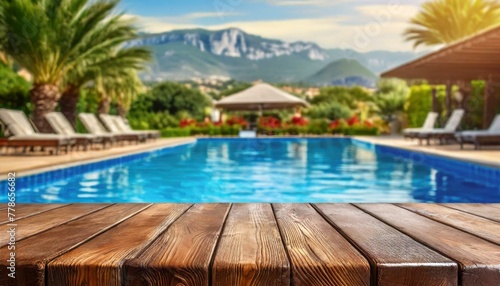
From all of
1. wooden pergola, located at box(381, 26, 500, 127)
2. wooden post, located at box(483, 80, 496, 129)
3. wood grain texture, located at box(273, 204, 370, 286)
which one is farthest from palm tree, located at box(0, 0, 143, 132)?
wood grain texture, located at box(273, 204, 370, 286)

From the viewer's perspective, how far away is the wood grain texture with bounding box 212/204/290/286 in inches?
54.4

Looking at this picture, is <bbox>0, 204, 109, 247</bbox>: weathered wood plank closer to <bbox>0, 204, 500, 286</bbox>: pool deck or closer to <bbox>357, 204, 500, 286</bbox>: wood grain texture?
<bbox>0, 204, 500, 286</bbox>: pool deck

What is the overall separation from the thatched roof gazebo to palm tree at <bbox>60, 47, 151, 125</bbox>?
29.6ft

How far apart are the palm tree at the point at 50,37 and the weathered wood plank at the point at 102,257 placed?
497 inches

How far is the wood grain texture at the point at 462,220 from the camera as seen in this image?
186 cm

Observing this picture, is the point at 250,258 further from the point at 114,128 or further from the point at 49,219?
the point at 114,128

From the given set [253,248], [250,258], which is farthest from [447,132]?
[250,258]

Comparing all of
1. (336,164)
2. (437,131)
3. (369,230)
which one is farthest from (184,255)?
(437,131)

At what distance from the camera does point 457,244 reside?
65.0 inches

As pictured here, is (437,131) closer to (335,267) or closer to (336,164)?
(336,164)

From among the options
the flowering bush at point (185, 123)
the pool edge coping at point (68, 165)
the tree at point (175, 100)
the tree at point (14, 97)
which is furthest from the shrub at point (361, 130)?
the tree at point (14, 97)

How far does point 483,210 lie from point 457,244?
3.00ft

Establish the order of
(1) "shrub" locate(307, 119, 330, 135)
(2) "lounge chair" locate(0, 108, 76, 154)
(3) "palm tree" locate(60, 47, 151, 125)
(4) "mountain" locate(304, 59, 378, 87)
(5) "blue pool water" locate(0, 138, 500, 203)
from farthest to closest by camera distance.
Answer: (4) "mountain" locate(304, 59, 378, 87), (1) "shrub" locate(307, 119, 330, 135), (3) "palm tree" locate(60, 47, 151, 125), (2) "lounge chair" locate(0, 108, 76, 154), (5) "blue pool water" locate(0, 138, 500, 203)

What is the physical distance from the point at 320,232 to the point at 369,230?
19cm
